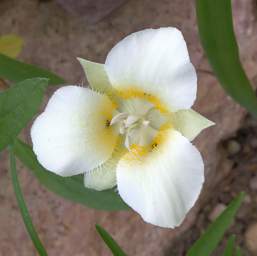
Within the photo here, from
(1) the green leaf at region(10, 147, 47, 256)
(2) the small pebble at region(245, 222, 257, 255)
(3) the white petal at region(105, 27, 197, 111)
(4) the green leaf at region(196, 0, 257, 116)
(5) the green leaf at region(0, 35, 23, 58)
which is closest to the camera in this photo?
(3) the white petal at region(105, 27, 197, 111)

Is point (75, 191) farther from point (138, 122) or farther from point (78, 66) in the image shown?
point (78, 66)

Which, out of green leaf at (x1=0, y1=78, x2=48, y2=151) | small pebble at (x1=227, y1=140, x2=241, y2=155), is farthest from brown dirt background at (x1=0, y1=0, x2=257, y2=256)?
green leaf at (x1=0, y1=78, x2=48, y2=151)

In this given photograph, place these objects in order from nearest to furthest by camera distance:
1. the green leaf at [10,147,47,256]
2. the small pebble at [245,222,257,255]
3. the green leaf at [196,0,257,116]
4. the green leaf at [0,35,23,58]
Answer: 1. the green leaf at [10,147,47,256]
2. the green leaf at [196,0,257,116]
3. the green leaf at [0,35,23,58]
4. the small pebble at [245,222,257,255]

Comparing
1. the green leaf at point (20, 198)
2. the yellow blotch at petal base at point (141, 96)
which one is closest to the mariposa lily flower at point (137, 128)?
the yellow blotch at petal base at point (141, 96)

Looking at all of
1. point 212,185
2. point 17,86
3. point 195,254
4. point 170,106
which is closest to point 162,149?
point 170,106

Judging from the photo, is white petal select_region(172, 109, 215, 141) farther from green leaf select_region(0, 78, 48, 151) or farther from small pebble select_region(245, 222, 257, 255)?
small pebble select_region(245, 222, 257, 255)

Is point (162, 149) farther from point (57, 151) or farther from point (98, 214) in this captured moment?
point (98, 214)
